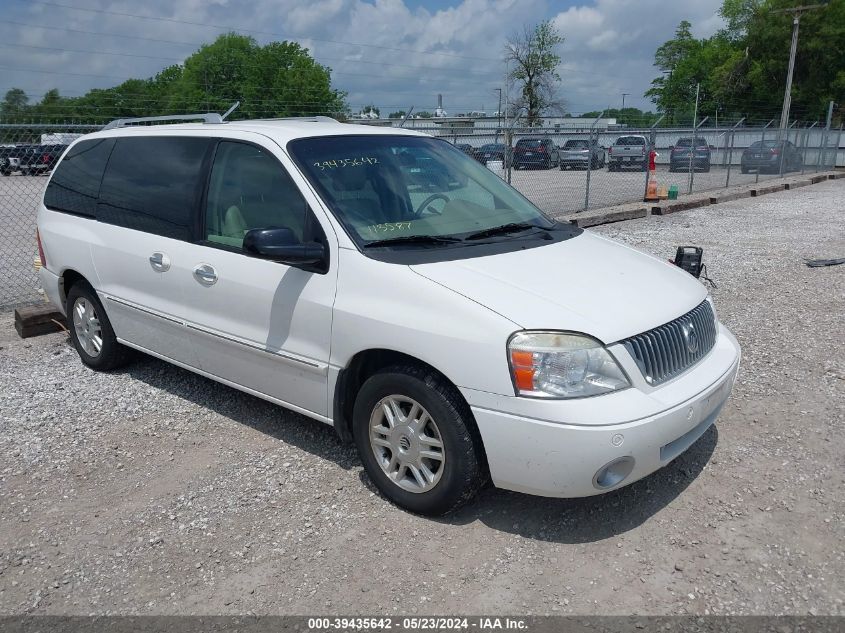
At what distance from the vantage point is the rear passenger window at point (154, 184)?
4504 mm

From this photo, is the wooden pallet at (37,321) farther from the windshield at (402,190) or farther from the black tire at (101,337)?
the windshield at (402,190)

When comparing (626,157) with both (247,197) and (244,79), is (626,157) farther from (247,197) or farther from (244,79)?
(244,79)

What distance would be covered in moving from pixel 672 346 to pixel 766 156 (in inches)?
995

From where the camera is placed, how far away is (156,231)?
464cm

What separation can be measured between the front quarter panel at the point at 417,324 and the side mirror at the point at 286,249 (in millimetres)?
129

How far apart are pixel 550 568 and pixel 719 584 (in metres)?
0.69

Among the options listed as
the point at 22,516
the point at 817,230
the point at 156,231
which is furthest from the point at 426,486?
the point at 817,230

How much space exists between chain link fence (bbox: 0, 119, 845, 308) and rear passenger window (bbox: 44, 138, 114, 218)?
2.34 meters

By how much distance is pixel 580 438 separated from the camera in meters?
3.01

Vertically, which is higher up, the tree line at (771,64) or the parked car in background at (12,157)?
the tree line at (771,64)

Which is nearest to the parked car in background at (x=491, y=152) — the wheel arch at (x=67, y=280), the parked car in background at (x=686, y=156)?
the parked car in background at (x=686, y=156)

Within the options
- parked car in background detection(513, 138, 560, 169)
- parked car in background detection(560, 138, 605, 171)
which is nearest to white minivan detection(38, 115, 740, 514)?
parked car in background detection(513, 138, 560, 169)

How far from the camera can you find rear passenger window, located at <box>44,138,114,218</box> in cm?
526

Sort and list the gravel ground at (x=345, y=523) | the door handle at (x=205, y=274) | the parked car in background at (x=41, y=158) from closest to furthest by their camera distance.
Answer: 1. the gravel ground at (x=345, y=523)
2. the door handle at (x=205, y=274)
3. the parked car in background at (x=41, y=158)
